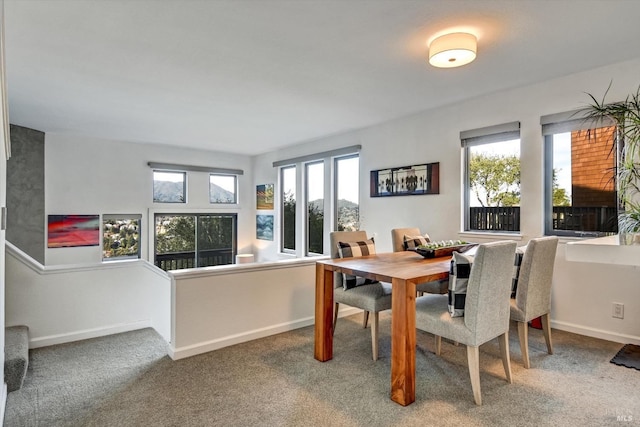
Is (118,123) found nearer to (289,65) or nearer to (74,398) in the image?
(289,65)

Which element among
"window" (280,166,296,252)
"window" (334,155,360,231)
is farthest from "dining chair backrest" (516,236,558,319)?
"window" (280,166,296,252)

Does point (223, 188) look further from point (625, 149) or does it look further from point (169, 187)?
point (625, 149)

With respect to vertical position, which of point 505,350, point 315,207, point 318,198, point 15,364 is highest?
point 318,198

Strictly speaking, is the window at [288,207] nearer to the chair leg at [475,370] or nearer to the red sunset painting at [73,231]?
the red sunset painting at [73,231]

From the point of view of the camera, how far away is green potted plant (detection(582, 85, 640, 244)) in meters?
2.60

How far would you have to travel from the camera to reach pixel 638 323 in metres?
2.87

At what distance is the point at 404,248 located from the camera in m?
3.60

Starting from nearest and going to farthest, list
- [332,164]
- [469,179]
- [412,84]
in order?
[412,84] < [469,179] < [332,164]

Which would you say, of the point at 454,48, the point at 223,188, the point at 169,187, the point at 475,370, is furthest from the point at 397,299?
the point at 223,188

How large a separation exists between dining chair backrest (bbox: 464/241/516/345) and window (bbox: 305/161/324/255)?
13.0 feet

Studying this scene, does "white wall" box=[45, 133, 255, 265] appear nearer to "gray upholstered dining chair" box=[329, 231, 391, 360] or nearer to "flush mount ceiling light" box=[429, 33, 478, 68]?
"gray upholstered dining chair" box=[329, 231, 391, 360]

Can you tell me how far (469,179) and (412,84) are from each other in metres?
1.30

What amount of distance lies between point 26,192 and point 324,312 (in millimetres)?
4934

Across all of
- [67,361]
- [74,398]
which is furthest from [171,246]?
[74,398]
